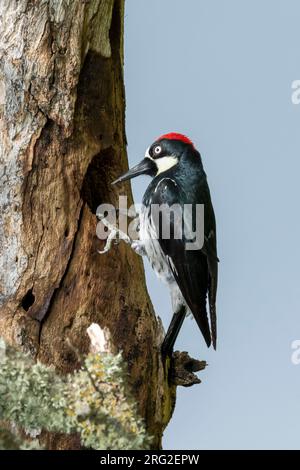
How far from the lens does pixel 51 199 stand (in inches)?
187

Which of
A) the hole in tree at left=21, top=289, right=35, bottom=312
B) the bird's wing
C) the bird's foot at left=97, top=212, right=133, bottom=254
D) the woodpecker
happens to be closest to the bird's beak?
the woodpecker

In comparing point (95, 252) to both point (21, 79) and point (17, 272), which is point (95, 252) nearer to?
point (17, 272)

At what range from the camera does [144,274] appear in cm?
519

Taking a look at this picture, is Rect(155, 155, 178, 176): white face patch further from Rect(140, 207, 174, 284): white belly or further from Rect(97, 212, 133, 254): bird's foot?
Rect(97, 212, 133, 254): bird's foot

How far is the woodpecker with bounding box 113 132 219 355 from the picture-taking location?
5.07m

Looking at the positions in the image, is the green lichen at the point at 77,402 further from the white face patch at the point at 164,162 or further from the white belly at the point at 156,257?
the white face patch at the point at 164,162

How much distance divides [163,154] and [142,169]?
147 mm

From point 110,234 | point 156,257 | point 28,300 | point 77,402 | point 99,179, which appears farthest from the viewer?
point 156,257

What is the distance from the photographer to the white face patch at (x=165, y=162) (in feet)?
17.2

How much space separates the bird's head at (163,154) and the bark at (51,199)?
1.61 ft

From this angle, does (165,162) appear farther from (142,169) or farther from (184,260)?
(184,260)

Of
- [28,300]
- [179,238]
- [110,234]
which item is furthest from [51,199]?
[179,238]
